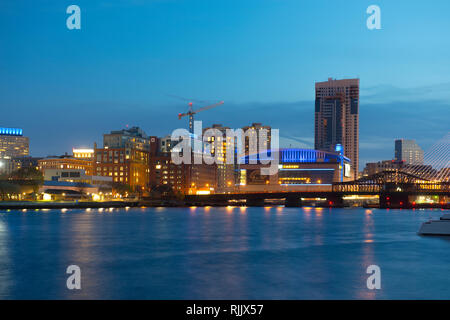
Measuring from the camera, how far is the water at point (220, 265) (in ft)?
87.5

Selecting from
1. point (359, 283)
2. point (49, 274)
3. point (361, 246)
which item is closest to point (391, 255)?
point (361, 246)

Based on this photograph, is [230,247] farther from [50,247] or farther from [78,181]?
[78,181]

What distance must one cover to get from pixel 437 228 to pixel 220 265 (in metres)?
32.7

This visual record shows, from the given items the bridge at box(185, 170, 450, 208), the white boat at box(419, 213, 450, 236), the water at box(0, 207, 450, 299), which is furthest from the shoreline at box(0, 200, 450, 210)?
the white boat at box(419, 213, 450, 236)

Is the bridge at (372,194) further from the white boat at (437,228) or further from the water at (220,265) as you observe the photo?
the water at (220,265)

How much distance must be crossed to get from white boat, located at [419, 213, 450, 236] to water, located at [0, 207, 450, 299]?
7.71 ft

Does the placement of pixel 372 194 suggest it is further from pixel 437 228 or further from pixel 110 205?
pixel 437 228

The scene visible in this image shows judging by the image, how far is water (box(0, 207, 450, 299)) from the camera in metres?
26.7

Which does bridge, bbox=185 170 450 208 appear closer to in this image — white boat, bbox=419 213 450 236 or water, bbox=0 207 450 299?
white boat, bbox=419 213 450 236

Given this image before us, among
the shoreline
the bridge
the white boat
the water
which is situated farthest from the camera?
the bridge

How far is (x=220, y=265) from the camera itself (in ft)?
117
